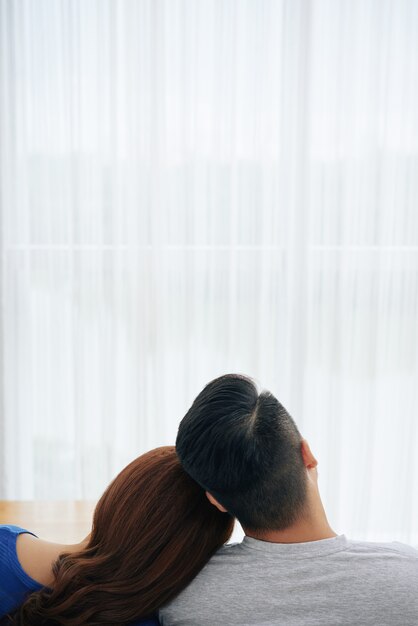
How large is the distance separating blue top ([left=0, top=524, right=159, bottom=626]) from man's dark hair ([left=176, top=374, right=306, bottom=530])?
22 cm

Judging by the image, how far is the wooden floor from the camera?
1.80m

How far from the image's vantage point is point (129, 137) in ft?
8.16

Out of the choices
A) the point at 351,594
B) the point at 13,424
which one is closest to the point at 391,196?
the point at 13,424

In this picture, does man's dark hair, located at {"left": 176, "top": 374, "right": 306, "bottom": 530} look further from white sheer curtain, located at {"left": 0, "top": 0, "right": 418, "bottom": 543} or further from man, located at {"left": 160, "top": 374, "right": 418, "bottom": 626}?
white sheer curtain, located at {"left": 0, "top": 0, "right": 418, "bottom": 543}

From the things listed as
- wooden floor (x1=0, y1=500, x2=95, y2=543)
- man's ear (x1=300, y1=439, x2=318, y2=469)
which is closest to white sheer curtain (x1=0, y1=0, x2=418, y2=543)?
wooden floor (x1=0, y1=500, x2=95, y2=543)

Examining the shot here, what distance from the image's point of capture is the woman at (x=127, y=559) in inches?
33.5

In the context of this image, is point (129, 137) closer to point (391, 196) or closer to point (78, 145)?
point (78, 145)

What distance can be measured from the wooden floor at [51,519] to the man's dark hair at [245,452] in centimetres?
106

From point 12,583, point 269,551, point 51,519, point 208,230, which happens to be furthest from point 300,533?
point 208,230

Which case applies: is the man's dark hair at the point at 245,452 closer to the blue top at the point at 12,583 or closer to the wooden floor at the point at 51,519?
the blue top at the point at 12,583

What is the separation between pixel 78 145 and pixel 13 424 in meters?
1.18

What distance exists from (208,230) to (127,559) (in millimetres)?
1806

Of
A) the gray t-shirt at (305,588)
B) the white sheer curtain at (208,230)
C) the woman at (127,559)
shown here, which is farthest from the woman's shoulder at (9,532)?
the white sheer curtain at (208,230)

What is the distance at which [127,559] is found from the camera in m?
0.86
